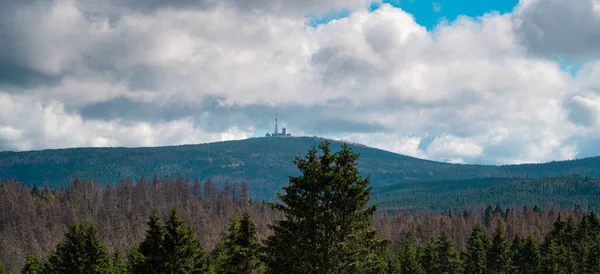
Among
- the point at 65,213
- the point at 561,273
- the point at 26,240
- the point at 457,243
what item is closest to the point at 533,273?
the point at 561,273

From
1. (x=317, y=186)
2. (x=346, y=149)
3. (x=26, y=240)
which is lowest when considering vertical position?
(x=26, y=240)

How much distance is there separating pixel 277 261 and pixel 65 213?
560 feet

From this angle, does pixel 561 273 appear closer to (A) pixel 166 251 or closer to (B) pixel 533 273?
(B) pixel 533 273

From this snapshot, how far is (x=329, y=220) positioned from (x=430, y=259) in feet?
224

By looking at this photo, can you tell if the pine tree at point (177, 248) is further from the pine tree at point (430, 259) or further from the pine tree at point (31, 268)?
the pine tree at point (430, 259)

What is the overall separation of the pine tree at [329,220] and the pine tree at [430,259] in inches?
2574

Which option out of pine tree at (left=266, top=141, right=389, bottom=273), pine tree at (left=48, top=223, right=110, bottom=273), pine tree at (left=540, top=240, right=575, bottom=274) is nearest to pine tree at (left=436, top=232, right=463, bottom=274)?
pine tree at (left=540, top=240, right=575, bottom=274)

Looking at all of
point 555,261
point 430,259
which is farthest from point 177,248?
point 555,261

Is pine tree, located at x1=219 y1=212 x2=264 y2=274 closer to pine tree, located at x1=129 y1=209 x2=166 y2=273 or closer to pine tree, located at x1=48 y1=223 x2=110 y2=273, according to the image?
pine tree, located at x1=129 y1=209 x2=166 y2=273

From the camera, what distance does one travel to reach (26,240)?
160 meters

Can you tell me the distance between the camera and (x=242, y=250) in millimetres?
48031

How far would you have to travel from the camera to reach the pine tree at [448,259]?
9125 cm

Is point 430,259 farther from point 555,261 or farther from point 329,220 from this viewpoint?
point 329,220

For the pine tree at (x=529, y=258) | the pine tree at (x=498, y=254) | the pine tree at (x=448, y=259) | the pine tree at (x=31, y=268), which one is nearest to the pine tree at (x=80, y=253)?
the pine tree at (x=31, y=268)
